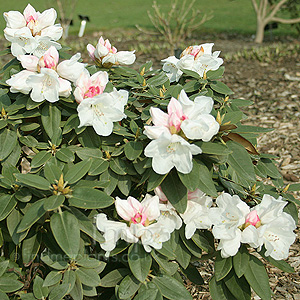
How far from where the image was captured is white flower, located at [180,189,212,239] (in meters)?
1.52

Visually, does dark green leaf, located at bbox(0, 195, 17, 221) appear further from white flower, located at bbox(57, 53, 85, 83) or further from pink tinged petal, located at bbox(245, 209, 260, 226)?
pink tinged petal, located at bbox(245, 209, 260, 226)

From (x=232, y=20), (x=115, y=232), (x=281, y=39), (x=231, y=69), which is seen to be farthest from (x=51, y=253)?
(x=232, y=20)

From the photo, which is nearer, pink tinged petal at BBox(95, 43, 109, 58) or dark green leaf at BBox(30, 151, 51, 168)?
dark green leaf at BBox(30, 151, 51, 168)

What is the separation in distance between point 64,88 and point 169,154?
0.48 metres

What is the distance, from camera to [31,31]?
180cm

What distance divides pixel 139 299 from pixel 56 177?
497 mm

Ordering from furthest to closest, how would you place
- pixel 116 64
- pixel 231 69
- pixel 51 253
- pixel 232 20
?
pixel 232 20 → pixel 231 69 → pixel 116 64 → pixel 51 253

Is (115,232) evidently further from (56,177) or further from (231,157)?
(231,157)

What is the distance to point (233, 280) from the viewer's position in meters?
Answer: 1.56

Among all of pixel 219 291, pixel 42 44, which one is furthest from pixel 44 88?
pixel 219 291

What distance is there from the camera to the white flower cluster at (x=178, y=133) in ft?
4.32

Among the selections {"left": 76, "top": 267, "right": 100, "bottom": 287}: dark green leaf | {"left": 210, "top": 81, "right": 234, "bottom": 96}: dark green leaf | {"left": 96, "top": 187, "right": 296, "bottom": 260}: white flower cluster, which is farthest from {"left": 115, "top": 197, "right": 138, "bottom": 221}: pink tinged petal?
{"left": 210, "top": 81, "right": 234, "bottom": 96}: dark green leaf

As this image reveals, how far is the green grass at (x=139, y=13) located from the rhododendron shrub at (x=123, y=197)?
930 cm

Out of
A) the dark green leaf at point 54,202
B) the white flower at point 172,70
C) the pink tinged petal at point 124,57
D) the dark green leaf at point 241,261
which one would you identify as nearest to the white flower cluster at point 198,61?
the white flower at point 172,70
